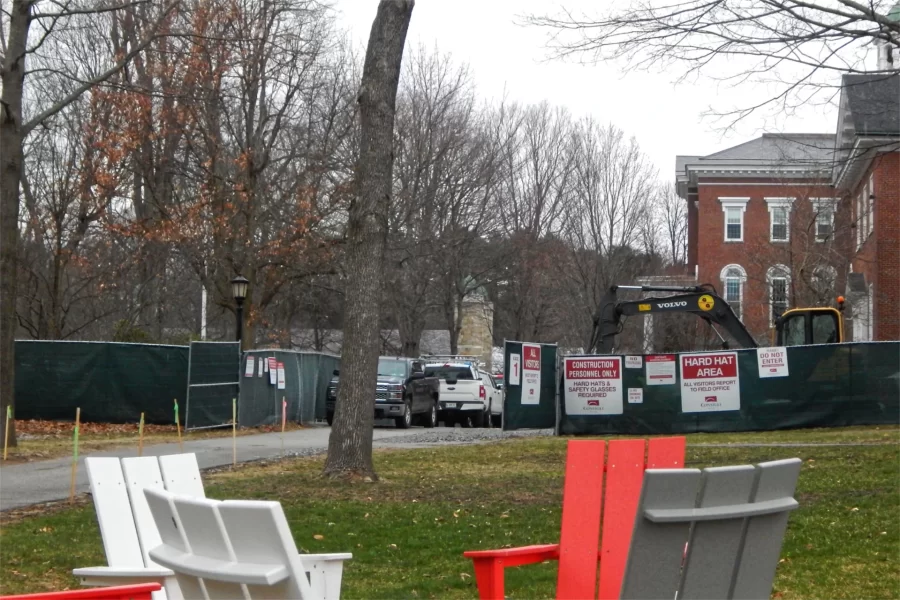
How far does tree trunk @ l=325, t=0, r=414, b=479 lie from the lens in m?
13.2

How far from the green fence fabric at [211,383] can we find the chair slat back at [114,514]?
63.0 feet

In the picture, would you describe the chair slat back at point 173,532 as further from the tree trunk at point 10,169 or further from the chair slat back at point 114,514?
the tree trunk at point 10,169

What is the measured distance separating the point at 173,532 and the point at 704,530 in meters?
1.91

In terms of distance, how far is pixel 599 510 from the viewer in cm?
548

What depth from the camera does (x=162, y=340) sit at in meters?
34.8

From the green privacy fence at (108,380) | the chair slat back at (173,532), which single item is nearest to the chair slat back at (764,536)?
the chair slat back at (173,532)

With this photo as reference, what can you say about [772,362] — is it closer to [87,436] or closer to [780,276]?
[87,436]

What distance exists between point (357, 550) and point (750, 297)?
39843mm

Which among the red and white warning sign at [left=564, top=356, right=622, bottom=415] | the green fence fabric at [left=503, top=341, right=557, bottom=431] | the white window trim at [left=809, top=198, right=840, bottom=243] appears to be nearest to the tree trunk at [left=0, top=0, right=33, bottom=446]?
the green fence fabric at [left=503, top=341, right=557, bottom=431]

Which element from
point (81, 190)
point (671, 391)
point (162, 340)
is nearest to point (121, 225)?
point (81, 190)

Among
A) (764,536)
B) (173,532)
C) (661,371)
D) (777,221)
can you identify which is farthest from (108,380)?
(777,221)

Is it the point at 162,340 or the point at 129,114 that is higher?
the point at 129,114

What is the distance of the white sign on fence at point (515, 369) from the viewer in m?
25.7

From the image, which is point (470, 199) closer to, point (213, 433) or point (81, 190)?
point (81, 190)
